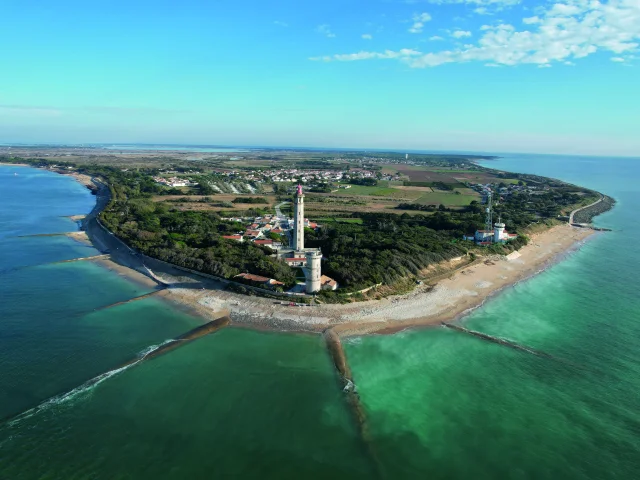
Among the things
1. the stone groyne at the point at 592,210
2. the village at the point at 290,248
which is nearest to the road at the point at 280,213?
the village at the point at 290,248

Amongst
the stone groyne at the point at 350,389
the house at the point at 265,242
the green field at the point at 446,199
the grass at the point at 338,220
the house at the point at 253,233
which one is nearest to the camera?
the stone groyne at the point at 350,389

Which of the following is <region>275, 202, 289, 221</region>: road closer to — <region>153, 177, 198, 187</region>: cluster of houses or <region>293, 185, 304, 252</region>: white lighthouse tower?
<region>293, 185, 304, 252</region>: white lighthouse tower

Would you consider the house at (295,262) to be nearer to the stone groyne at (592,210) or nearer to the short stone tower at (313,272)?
the short stone tower at (313,272)

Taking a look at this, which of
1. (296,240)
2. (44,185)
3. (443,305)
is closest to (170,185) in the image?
(44,185)

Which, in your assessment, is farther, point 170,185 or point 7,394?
point 170,185

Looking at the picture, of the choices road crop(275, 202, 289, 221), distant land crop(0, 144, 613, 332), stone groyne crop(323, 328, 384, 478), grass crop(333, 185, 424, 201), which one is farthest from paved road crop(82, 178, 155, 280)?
grass crop(333, 185, 424, 201)

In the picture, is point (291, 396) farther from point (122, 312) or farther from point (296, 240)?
point (296, 240)

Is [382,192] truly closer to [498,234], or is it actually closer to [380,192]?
[380,192]
